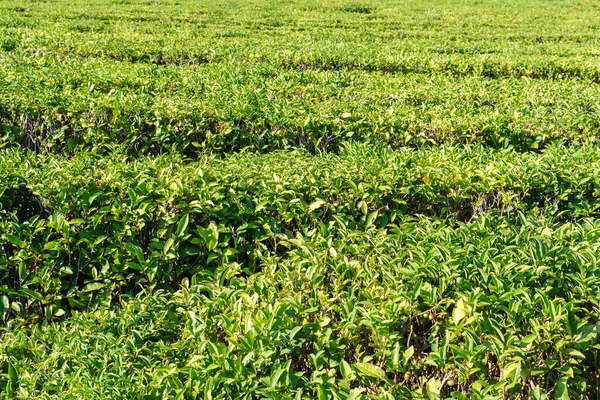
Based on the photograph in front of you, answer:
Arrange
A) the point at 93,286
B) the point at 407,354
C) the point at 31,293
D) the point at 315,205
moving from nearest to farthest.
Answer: the point at 407,354, the point at 31,293, the point at 93,286, the point at 315,205

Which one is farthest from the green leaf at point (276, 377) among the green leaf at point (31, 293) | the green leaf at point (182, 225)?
the green leaf at point (31, 293)

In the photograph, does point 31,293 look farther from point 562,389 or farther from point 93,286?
point 562,389

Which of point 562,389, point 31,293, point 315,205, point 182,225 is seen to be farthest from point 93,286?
point 562,389

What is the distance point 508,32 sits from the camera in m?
20.1

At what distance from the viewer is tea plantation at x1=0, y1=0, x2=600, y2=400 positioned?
233 centimetres

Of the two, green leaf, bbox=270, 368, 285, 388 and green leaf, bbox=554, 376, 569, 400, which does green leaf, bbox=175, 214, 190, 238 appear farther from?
green leaf, bbox=554, 376, 569, 400

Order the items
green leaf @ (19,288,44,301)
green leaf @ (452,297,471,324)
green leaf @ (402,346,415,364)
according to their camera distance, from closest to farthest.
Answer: green leaf @ (402,346,415,364) < green leaf @ (452,297,471,324) < green leaf @ (19,288,44,301)

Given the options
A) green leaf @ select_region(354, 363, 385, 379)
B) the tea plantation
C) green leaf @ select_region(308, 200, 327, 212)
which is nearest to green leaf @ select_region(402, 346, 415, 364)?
the tea plantation

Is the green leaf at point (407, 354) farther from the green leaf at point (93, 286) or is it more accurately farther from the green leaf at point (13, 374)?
the green leaf at point (93, 286)

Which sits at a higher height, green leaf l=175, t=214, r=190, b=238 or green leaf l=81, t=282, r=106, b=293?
green leaf l=175, t=214, r=190, b=238

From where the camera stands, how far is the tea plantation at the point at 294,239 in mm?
2332

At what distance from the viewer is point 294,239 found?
11.4 feet

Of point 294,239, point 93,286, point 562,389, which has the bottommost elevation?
point 93,286

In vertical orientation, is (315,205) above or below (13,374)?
above
